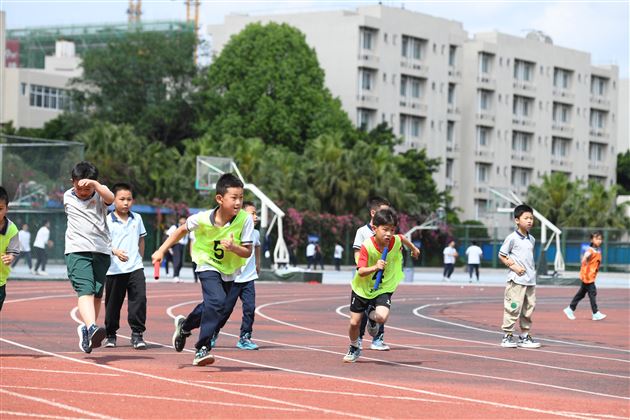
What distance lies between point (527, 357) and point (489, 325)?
7.39 meters

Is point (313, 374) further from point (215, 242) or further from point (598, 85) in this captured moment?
point (598, 85)

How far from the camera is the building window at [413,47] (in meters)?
94.9

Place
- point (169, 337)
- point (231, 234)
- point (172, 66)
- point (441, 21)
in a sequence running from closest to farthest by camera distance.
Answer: point (231, 234)
point (169, 337)
point (172, 66)
point (441, 21)

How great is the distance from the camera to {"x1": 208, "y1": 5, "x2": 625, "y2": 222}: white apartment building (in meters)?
92.2

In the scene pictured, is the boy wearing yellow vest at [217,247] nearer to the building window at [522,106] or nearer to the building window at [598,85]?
the building window at [522,106]

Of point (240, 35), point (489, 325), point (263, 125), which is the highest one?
point (240, 35)

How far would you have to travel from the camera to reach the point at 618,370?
14.7 metres

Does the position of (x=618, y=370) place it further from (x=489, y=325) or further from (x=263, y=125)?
(x=263, y=125)

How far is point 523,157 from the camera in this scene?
106 metres

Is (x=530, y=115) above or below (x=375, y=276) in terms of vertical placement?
above

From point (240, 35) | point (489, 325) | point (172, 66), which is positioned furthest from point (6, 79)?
point (489, 325)

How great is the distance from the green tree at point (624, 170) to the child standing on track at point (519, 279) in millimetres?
99555

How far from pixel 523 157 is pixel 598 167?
1015 cm

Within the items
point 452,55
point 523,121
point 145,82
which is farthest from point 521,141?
point 145,82
